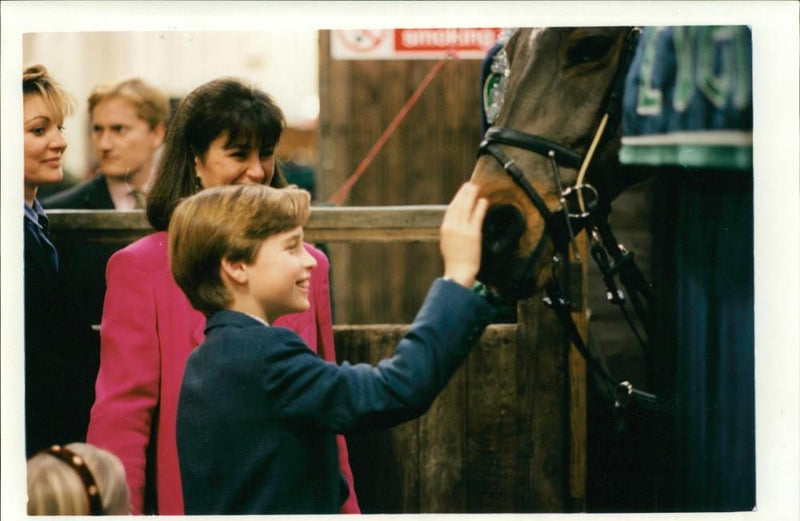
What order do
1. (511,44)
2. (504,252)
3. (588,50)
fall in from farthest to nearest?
(511,44)
(588,50)
(504,252)

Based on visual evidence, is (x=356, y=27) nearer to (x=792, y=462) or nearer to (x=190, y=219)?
(x=190, y=219)

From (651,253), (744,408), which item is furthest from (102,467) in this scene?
(651,253)

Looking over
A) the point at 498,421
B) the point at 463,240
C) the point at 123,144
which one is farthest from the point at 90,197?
the point at 463,240

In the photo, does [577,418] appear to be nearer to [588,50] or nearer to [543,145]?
[543,145]

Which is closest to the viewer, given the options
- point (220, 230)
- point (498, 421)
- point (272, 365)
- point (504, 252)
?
point (272, 365)

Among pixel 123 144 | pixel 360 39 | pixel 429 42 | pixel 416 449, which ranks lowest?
pixel 416 449

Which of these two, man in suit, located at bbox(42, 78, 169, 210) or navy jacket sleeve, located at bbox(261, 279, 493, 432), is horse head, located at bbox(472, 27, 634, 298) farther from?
man in suit, located at bbox(42, 78, 169, 210)

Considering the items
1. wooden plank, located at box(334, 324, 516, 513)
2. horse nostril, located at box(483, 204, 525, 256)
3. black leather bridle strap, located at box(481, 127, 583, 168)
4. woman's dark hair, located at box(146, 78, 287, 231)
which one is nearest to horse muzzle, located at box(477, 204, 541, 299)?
horse nostril, located at box(483, 204, 525, 256)

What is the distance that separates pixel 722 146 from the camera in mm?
2605

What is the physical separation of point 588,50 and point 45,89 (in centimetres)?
141

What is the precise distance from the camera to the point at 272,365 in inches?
75.9

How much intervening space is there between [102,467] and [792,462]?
1.74 metres

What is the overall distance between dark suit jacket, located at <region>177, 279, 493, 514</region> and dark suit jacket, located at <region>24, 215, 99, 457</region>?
2.54 ft

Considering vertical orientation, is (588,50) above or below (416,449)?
above
